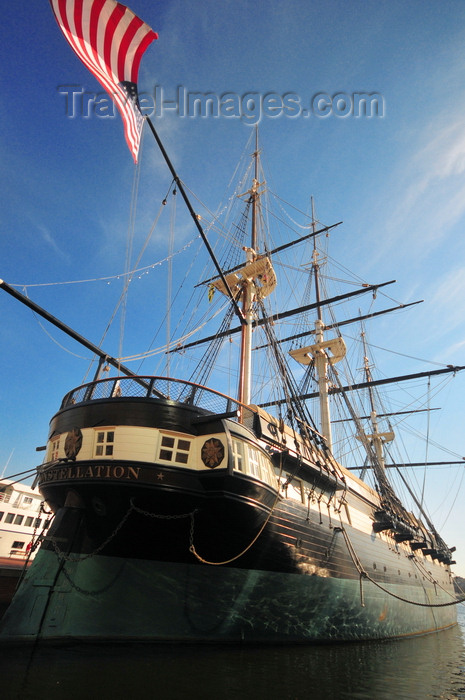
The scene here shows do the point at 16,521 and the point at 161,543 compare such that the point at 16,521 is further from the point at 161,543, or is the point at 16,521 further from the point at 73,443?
the point at 161,543

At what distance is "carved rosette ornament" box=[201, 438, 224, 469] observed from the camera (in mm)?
7824

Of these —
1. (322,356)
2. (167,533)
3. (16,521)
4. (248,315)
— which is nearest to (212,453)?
(167,533)

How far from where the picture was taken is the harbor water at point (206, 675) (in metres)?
5.15

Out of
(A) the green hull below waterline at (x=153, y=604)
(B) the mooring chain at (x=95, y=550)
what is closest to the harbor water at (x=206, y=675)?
(A) the green hull below waterline at (x=153, y=604)

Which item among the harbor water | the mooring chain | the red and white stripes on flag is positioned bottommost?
the harbor water

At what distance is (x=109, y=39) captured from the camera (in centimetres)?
607

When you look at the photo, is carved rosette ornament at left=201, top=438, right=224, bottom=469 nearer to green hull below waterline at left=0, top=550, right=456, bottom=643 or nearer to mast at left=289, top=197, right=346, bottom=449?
green hull below waterline at left=0, top=550, right=456, bottom=643

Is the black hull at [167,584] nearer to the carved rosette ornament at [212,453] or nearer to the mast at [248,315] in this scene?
the carved rosette ornament at [212,453]

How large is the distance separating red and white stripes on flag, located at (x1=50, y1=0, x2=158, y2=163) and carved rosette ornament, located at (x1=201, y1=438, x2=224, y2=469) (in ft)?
22.3

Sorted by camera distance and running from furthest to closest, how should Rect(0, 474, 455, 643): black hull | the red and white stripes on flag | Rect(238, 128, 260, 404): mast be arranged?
Rect(238, 128, 260, 404): mast → Rect(0, 474, 455, 643): black hull → the red and white stripes on flag

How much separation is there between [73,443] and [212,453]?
3.40 meters

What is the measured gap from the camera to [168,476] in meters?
7.66

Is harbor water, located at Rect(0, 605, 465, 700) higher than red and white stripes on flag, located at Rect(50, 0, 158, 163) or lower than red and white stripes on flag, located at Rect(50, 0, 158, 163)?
lower

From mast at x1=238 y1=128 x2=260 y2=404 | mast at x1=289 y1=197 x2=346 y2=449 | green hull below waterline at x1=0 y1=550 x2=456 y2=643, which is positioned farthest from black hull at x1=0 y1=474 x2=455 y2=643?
mast at x1=289 y1=197 x2=346 y2=449
